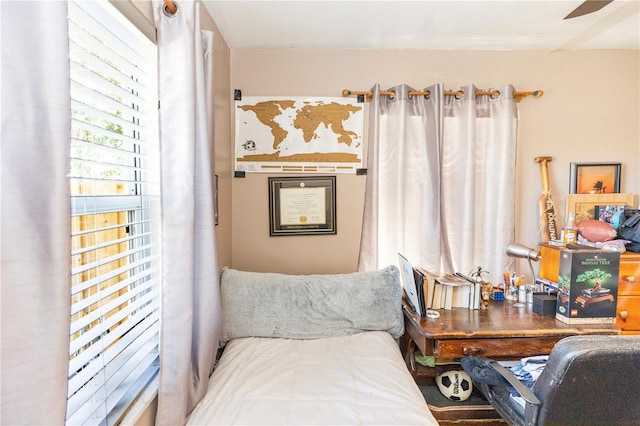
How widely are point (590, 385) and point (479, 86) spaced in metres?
1.87

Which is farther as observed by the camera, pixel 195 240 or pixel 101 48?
pixel 195 240

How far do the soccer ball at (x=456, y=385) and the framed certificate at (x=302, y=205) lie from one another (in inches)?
44.5

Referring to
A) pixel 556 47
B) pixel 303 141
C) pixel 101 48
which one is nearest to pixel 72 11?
pixel 101 48

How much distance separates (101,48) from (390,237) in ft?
6.02

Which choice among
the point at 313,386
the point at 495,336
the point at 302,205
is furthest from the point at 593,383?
the point at 302,205

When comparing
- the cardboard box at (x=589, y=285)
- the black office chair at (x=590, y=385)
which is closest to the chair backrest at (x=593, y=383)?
the black office chair at (x=590, y=385)

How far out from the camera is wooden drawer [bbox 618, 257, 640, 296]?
1.92m

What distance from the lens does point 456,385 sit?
1.83m

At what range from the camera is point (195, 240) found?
133 centimetres

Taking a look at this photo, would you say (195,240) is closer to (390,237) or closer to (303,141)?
(303,141)

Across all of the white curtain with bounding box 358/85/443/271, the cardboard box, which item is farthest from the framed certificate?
the cardboard box

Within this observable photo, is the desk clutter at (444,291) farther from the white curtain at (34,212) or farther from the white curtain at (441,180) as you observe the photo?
the white curtain at (34,212)

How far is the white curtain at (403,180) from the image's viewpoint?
218cm

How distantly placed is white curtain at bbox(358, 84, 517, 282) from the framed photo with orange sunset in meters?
0.50
